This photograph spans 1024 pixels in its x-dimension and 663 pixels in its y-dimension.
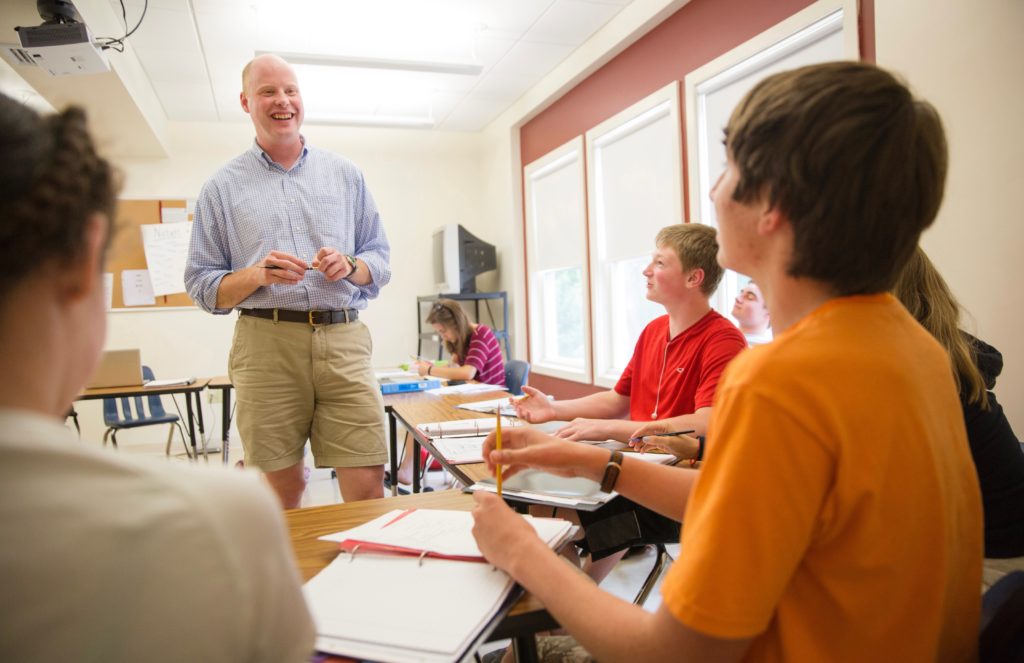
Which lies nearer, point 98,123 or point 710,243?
point 98,123

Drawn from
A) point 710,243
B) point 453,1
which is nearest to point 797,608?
point 710,243

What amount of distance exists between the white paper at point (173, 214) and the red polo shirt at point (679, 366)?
5255 millimetres

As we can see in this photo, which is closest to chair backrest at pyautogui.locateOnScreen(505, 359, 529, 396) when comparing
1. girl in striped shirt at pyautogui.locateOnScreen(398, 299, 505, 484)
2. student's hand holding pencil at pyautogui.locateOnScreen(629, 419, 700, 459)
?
girl in striped shirt at pyautogui.locateOnScreen(398, 299, 505, 484)

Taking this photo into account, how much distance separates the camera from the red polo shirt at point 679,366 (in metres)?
1.91

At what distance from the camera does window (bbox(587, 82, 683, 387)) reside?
4.04 m

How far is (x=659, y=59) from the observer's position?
401 cm

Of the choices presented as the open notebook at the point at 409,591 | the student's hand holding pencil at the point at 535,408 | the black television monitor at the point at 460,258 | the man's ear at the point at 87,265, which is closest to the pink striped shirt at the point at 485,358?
the black television monitor at the point at 460,258

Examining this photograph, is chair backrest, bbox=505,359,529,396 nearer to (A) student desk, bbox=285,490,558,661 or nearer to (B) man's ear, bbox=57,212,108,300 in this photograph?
(A) student desk, bbox=285,490,558,661

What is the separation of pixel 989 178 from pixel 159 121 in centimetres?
592

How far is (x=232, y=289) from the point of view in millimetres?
1894

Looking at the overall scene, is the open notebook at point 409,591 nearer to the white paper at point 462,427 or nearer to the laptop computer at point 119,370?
the white paper at point 462,427

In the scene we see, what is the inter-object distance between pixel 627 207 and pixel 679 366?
8.82ft

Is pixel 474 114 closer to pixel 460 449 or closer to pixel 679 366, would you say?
pixel 679 366

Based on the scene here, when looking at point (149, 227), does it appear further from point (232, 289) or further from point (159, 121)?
point (232, 289)
